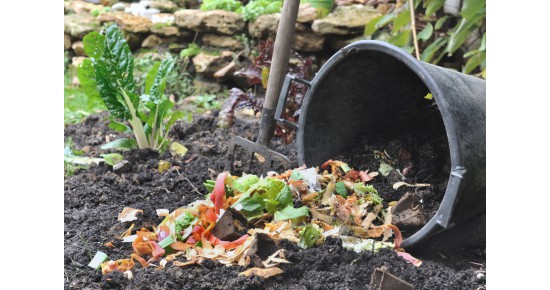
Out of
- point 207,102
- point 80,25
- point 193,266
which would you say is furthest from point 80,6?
point 193,266

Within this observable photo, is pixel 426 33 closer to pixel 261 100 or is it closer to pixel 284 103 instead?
pixel 261 100

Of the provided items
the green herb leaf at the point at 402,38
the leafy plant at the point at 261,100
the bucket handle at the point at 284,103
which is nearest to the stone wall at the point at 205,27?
the green herb leaf at the point at 402,38

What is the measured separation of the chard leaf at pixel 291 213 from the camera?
7.70 feet

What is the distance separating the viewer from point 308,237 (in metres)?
2.23

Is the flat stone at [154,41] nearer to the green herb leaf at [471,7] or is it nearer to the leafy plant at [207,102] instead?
the leafy plant at [207,102]

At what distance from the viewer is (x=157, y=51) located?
6184 millimetres

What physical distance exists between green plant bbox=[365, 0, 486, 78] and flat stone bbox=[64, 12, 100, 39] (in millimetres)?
3061

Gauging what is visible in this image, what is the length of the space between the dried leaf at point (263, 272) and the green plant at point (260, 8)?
3.85 metres

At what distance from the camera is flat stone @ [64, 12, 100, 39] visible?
6547 mm

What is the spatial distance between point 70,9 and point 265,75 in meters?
4.00

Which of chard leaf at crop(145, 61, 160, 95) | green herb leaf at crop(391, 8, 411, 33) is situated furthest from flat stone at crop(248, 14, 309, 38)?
chard leaf at crop(145, 61, 160, 95)

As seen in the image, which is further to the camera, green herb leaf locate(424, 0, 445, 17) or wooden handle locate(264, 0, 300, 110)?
green herb leaf locate(424, 0, 445, 17)

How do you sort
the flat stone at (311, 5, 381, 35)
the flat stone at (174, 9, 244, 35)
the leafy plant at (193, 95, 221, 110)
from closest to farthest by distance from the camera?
the flat stone at (311, 5, 381, 35)
the leafy plant at (193, 95, 221, 110)
the flat stone at (174, 9, 244, 35)

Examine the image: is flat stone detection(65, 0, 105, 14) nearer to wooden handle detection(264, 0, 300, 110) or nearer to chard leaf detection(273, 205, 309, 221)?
wooden handle detection(264, 0, 300, 110)
